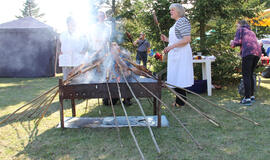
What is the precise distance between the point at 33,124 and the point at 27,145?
2.91 feet

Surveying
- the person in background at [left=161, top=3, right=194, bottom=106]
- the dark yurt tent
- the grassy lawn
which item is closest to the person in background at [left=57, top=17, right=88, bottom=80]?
the grassy lawn

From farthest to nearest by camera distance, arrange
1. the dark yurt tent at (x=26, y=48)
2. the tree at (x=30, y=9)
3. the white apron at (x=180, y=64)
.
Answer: the tree at (x=30, y=9) → the dark yurt tent at (x=26, y=48) → the white apron at (x=180, y=64)

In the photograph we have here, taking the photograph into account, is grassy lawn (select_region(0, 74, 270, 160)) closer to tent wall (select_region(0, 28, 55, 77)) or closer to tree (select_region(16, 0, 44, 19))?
tent wall (select_region(0, 28, 55, 77))

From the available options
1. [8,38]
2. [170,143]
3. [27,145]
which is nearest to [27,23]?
[8,38]

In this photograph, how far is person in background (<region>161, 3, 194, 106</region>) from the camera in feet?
13.6

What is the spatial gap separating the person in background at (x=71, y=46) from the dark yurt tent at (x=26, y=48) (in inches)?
249

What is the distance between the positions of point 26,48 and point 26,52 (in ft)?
0.61

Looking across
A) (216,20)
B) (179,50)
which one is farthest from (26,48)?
(179,50)

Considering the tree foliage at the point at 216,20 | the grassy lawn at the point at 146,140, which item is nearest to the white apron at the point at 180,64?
the grassy lawn at the point at 146,140

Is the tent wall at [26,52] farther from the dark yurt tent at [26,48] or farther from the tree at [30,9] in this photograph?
the tree at [30,9]

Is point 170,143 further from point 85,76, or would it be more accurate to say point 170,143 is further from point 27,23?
point 27,23

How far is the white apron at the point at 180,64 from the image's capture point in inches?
170

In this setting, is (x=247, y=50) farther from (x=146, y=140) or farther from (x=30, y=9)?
(x=30, y=9)

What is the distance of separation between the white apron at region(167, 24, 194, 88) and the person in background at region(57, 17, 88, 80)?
1982 millimetres
